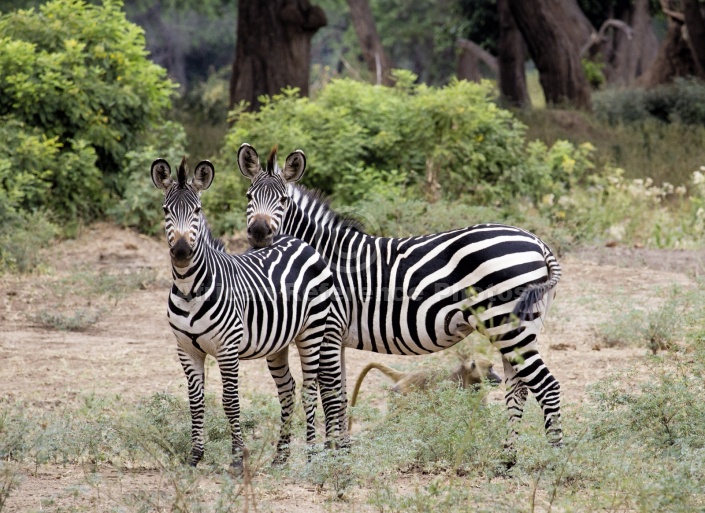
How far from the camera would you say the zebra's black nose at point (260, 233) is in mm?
6594

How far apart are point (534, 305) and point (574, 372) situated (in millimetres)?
2767

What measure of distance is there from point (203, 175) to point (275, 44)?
14.3m

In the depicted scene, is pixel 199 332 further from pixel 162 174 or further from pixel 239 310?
pixel 162 174

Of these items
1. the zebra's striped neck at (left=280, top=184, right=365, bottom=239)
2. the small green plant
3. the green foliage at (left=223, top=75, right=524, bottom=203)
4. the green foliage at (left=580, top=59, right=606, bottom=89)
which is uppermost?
the green foliage at (left=580, top=59, right=606, bottom=89)

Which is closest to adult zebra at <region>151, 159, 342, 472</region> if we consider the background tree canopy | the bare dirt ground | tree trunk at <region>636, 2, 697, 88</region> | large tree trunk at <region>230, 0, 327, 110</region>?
the bare dirt ground

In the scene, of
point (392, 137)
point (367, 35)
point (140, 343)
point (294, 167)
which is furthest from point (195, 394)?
point (367, 35)

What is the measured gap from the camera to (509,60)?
1095 inches

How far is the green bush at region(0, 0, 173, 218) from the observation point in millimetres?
13930

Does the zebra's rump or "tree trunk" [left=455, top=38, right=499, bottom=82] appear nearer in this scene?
the zebra's rump

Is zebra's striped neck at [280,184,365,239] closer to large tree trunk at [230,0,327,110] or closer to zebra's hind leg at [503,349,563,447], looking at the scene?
zebra's hind leg at [503,349,563,447]

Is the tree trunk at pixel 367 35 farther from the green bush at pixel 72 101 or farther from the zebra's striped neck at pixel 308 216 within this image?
the zebra's striped neck at pixel 308 216

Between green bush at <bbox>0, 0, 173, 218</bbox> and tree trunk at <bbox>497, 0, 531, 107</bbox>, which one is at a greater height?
tree trunk at <bbox>497, 0, 531, 107</bbox>

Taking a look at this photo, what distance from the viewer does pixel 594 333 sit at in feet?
32.6

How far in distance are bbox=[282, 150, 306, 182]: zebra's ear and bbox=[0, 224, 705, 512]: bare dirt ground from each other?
72.5 inches
